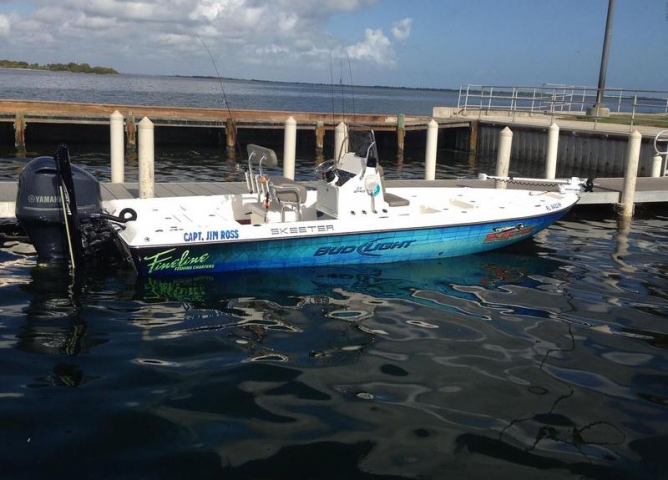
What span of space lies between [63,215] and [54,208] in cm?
12

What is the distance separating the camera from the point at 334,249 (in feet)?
28.5

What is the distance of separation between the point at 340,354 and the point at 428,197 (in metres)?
4.99

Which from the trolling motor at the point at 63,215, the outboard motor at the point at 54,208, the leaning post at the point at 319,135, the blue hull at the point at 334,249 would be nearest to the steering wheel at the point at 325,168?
the blue hull at the point at 334,249

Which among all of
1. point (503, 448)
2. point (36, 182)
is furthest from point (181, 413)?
point (36, 182)

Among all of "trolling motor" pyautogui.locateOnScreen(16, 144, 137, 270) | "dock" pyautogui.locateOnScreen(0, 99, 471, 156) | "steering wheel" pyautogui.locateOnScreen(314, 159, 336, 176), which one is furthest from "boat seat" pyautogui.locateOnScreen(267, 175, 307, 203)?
"dock" pyautogui.locateOnScreen(0, 99, 471, 156)

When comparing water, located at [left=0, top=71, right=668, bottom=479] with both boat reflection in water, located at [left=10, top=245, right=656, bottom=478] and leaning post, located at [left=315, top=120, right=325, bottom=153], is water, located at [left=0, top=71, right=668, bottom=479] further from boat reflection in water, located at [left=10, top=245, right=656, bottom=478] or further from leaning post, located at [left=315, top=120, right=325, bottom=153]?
leaning post, located at [left=315, top=120, right=325, bottom=153]

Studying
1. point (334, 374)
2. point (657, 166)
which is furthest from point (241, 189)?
point (657, 166)

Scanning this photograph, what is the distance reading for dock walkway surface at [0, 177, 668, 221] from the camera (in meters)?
11.1

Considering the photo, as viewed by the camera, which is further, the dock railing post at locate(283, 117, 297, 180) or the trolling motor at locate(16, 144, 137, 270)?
the dock railing post at locate(283, 117, 297, 180)

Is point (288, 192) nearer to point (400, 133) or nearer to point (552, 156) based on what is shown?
point (552, 156)

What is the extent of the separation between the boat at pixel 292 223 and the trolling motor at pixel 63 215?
14 mm

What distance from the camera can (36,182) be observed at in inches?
306

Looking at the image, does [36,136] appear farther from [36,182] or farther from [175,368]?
[175,368]

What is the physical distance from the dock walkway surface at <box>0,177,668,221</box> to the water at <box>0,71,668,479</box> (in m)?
2.16
